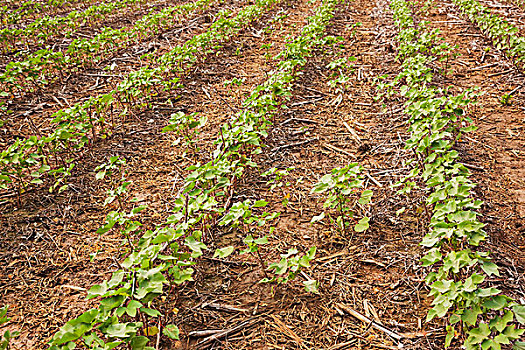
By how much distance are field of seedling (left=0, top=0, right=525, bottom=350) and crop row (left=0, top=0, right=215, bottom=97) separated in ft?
0.26

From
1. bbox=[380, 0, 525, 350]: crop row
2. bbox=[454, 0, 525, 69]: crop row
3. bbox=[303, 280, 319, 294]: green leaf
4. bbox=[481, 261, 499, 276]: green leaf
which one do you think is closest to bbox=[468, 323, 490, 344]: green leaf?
bbox=[380, 0, 525, 350]: crop row

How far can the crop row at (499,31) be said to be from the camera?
17.3 feet

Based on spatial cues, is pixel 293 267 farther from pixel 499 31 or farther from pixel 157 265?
pixel 499 31

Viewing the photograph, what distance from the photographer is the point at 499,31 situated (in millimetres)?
5750

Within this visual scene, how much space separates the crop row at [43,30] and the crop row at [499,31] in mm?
7764

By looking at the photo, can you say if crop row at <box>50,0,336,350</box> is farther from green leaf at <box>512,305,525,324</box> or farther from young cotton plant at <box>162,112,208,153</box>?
green leaf at <box>512,305,525,324</box>

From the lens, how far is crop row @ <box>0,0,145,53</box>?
A: 23.6ft

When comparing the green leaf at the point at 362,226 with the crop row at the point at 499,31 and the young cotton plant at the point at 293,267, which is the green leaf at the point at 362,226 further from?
the crop row at the point at 499,31

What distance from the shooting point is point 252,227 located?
3.21m

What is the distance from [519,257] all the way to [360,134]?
2165 mm

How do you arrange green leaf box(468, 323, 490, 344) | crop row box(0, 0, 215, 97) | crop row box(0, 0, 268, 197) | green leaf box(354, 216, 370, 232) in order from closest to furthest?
green leaf box(468, 323, 490, 344), green leaf box(354, 216, 370, 232), crop row box(0, 0, 268, 197), crop row box(0, 0, 215, 97)

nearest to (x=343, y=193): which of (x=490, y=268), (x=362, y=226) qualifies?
(x=362, y=226)

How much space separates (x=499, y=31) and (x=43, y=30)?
362 inches

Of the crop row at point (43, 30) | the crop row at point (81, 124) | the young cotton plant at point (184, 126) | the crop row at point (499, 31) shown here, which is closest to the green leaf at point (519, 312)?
the young cotton plant at point (184, 126)
